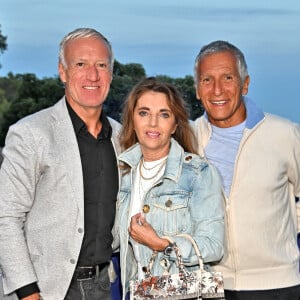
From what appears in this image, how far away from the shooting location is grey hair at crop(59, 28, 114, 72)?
385cm

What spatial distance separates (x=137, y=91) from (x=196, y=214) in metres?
0.68

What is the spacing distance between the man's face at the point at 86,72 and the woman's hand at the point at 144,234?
2.20 feet

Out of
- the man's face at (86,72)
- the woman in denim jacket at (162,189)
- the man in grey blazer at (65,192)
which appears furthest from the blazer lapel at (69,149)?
the woman in denim jacket at (162,189)

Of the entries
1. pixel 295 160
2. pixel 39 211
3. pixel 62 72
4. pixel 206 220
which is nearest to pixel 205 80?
pixel 295 160

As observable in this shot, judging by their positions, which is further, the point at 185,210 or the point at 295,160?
the point at 295,160

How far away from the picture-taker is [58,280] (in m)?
3.61

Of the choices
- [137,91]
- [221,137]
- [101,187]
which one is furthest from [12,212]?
[221,137]

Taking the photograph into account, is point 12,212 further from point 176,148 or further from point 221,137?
point 221,137

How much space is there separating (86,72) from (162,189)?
73cm

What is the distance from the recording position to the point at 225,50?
397 cm

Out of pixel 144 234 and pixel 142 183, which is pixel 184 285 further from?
pixel 142 183

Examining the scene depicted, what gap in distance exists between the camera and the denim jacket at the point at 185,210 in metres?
3.44

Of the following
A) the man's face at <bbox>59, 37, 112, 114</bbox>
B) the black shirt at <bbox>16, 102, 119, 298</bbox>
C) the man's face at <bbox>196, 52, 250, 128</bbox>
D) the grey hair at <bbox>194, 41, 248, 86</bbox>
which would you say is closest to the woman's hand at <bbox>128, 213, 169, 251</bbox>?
the black shirt at <bbox>16, 102, 119, 298</bbox>

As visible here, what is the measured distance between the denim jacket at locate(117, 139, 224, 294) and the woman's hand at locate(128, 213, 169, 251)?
6 cm
